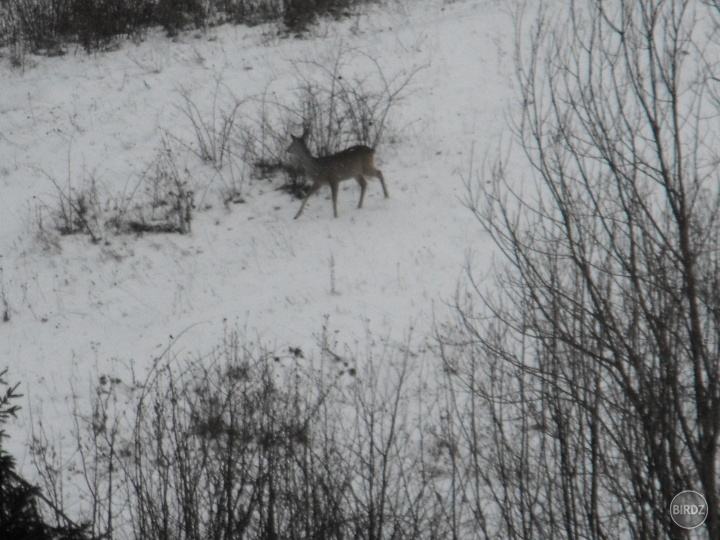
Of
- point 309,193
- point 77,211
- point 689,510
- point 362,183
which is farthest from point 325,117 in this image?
point 689,510

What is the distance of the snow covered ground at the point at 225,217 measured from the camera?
899 cm

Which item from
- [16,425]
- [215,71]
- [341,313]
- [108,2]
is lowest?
[16,425]

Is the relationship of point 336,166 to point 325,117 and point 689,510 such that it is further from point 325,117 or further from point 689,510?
point 689,510

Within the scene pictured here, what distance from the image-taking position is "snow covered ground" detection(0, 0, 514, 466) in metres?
8.99

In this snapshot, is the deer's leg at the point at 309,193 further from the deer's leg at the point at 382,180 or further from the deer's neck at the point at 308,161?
the deer's leg at the point at 382,180

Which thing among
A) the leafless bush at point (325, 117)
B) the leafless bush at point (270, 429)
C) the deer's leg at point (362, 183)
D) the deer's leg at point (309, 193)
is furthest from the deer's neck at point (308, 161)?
the leafless bush at point (270, 429)

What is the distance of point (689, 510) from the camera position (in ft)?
14.9

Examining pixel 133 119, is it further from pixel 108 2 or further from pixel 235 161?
pixel 108 2

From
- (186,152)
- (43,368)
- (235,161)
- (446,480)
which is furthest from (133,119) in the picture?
(446,480)

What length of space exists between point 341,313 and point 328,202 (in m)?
3.07

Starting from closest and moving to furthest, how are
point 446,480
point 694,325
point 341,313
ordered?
1. point 694,325
2. point 446,480
3. point 341,313

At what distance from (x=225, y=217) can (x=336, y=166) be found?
1956mm

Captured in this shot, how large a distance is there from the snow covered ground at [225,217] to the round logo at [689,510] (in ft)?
14.4

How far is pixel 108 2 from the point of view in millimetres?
16828
